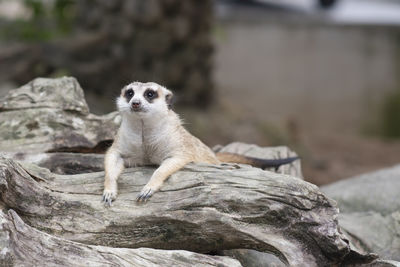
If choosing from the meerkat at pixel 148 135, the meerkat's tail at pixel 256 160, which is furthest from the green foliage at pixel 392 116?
the meerkat at pixel 148 135

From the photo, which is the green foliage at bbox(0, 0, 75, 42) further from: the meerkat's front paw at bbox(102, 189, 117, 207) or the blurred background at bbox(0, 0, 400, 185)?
the meerkat's front paw at bbox(102, 189, 117, 207)

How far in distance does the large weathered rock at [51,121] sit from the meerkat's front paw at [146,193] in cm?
118

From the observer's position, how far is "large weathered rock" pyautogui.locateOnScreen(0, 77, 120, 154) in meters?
4.69

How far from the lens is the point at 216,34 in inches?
366

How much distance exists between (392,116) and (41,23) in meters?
5.39

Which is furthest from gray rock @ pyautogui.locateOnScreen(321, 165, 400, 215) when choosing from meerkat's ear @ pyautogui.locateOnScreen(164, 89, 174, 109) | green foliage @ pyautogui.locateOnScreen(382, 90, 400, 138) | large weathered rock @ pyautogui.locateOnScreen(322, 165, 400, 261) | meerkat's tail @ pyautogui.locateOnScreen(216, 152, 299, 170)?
green foliage @ pyautogui.locateOnScreen(382, 90, 400, 138)

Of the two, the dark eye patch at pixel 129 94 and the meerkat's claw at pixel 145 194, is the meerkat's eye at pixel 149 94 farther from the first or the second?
the meerkat's claw at pixel 145 194

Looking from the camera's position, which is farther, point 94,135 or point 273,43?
point 273,43

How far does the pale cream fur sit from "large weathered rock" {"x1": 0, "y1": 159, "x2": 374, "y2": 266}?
332 millimetres

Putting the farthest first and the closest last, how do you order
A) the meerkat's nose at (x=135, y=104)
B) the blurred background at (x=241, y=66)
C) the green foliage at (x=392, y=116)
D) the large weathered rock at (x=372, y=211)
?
the green foliage at (x=392, y=116)
the blurred background at (x=241, y=66)
the large weathered rock at (x=372, y=211)
the meerkat's nose at (x=135, y=104)

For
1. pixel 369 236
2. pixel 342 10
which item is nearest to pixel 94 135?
pixel 369 236

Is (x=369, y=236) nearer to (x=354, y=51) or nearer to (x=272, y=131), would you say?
(x=272, y=131)

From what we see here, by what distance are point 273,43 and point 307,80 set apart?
781 mm

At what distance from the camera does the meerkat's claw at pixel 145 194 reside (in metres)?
3.72
